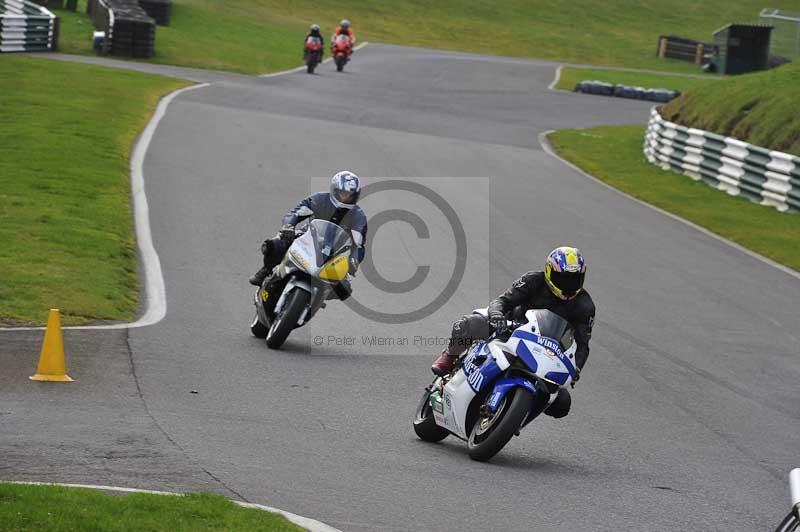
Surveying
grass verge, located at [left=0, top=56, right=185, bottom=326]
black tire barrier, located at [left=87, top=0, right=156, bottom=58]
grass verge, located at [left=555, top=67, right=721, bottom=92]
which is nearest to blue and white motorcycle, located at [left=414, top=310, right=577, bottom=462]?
grass verge, located at [left=0, top=56, right=185, bottom=326]

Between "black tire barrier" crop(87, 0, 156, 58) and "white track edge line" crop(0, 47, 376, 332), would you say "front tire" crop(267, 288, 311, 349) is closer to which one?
"white track edge line" crop(0, 47, 376, 332)

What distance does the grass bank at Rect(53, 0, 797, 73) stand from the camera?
5254 centimetres

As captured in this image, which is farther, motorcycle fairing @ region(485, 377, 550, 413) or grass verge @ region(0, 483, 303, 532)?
motorcycle fairing @ region(485, 377, 550, 413)

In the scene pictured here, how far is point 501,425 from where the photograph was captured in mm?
8680

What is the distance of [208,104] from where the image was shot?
3200 centimetres

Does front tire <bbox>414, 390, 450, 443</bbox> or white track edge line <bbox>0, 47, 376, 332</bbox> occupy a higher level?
front tire <bbox>414, 390, 450, 443</bbox>

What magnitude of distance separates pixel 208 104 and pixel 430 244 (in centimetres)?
1450

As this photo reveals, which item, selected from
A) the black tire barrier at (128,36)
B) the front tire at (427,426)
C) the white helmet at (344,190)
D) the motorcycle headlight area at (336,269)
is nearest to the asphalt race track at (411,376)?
the front tire at (427,426)

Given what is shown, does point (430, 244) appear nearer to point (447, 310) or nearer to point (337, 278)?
point (447, 310)

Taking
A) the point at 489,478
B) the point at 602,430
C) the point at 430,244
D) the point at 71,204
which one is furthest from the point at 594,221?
the point at 489,478

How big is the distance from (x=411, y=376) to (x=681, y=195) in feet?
50.3

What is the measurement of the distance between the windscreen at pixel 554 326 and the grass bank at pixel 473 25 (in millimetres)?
37686

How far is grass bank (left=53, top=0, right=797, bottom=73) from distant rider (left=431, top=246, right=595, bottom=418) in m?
37.2

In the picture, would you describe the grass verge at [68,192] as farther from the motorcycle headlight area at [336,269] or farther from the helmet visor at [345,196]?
the helmet visor at [345,196]
